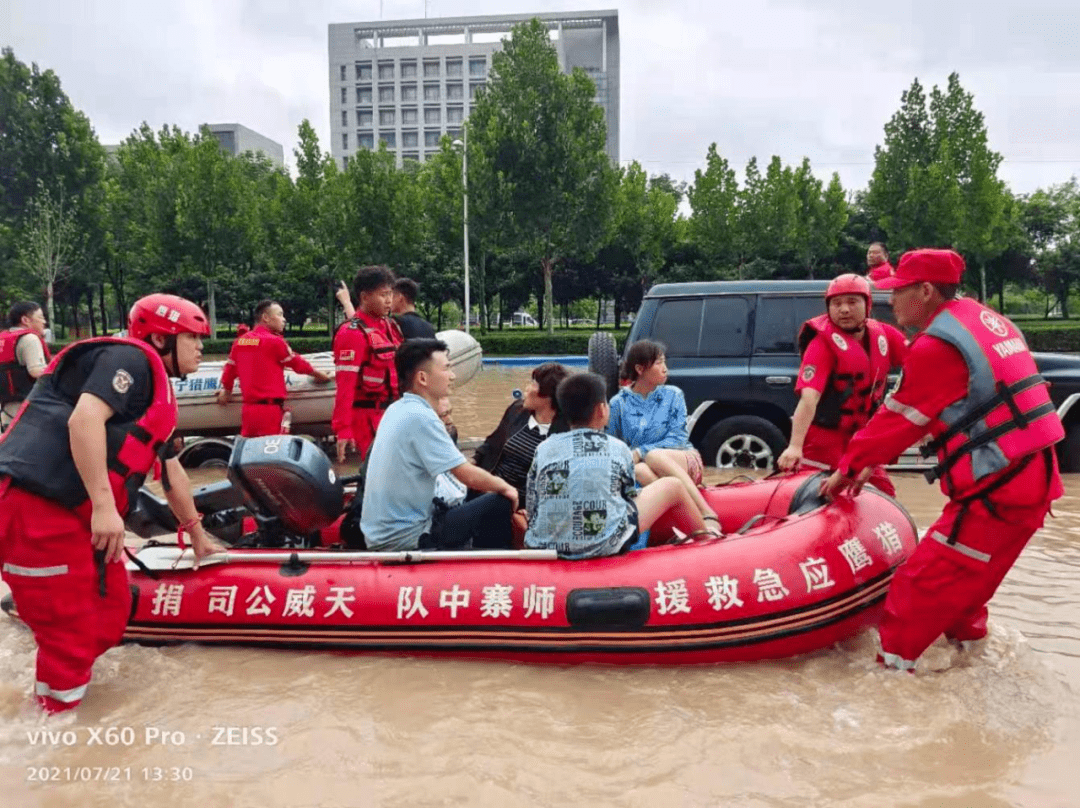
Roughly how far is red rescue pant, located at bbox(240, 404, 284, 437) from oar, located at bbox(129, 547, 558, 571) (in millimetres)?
2924

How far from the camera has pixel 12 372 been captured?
22.7ft

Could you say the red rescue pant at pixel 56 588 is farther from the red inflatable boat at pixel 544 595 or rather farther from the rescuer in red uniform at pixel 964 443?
the rescuer in red uniform at pixel 964 443

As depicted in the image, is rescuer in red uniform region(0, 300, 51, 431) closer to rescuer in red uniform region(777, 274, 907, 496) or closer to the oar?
the oar

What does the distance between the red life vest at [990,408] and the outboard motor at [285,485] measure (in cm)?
279

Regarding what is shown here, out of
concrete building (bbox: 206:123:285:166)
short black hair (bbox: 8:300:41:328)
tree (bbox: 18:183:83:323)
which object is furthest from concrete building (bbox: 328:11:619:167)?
short black hair (bbox: 8:300:41:328)

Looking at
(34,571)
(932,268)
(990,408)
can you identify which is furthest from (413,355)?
(990,408)

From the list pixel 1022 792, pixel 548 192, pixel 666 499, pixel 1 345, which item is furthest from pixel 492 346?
pixel 1022 792

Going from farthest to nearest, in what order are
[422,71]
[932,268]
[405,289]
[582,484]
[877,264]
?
[422,71]
[877,264]
[405,289]
[582,484]
[932,268]

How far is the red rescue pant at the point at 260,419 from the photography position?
22.7 ft

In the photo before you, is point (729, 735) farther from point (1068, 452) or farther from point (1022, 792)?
point (1068, 452)

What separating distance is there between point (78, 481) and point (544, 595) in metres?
1.87

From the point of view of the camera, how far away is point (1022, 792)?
2750 mm

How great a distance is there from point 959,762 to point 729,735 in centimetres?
78

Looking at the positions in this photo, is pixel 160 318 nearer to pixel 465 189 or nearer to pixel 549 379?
pixel 549 379
